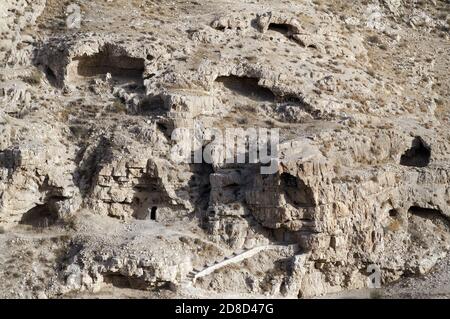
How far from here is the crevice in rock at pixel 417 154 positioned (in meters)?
45.4

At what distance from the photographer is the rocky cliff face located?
38781 mm

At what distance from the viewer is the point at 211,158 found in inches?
1633

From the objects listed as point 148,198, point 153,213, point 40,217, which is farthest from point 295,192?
point 40,217

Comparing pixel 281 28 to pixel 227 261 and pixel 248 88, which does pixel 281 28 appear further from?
pixel 227 261

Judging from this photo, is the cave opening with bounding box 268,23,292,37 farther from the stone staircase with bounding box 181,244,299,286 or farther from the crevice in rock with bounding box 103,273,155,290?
the crevice in rock with bounding box 103,273,155,290

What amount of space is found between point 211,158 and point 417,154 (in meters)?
12.3

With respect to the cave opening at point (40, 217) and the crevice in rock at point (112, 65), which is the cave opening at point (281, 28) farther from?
the cave opening at point (40, 217)

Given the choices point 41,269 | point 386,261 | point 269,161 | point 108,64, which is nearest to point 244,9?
point 108,64

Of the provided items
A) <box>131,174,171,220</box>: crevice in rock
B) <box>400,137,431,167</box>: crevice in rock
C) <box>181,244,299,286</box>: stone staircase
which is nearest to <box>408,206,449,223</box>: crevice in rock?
<box>400,137,431,167</box>: crevice in rock

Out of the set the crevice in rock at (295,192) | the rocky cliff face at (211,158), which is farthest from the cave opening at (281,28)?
the crevice in rock at (295,192)

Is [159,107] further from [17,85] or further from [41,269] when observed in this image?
[41,269]

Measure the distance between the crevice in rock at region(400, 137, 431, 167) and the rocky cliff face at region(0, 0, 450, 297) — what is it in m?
0.11

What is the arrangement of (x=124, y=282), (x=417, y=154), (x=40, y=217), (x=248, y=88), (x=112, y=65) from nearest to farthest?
1. (x=124, y=282)
2. (x=40, y=217)
3. (x=417, y=154)
4. (x=112, y=65)
5. (x=248, y=88)
